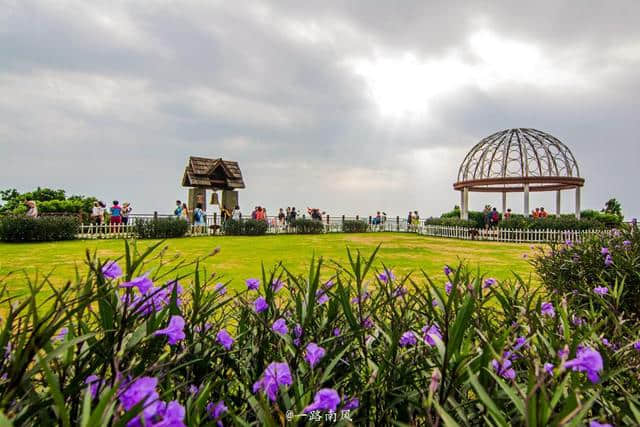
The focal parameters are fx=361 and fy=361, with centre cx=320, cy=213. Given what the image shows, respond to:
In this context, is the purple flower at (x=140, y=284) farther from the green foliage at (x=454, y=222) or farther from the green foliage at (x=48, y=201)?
the green foliage at (x=48, y=201)

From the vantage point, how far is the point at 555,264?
17.2 ft

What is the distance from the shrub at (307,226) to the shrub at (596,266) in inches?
820

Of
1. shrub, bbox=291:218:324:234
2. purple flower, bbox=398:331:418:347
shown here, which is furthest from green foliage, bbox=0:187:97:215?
purple flower, bbox=398:331:418:347

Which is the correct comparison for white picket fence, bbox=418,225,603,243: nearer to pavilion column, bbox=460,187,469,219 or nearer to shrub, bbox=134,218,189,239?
pavilion column, bbox=460,187,469,219

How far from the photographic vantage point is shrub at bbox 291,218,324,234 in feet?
85.4

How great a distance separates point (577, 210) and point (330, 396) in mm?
29748

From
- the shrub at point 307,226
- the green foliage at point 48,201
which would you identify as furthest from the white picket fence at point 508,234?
the green foliage at point 48,201

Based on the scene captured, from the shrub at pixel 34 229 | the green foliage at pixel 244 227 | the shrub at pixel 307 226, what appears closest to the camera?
the shrub at pixel 34 229

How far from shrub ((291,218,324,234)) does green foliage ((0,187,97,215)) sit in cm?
2964

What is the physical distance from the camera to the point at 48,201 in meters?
43.1

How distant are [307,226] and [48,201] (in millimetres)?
35853

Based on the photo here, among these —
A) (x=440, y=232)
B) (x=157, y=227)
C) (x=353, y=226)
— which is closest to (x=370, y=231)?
(x=353, y=226)

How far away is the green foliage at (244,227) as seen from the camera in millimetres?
23250

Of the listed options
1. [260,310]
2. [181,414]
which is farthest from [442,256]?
[181,414]
